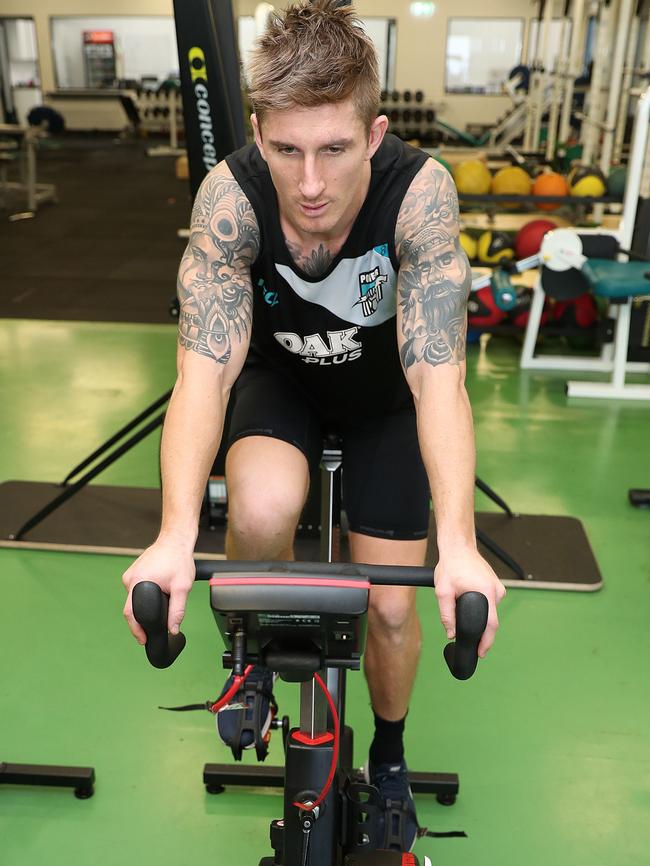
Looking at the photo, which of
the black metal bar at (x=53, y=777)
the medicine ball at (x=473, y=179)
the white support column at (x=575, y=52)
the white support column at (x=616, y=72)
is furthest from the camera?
the white support column at (x=575, y=52)

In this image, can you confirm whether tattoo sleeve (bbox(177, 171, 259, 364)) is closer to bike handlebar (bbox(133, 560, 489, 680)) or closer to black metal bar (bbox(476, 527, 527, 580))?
bike handlebar (bbox(133, 560, 489, 680))

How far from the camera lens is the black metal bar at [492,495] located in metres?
2.47

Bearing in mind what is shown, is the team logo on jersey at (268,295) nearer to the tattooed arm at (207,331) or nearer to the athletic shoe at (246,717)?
the tattooed arm at (207,331)

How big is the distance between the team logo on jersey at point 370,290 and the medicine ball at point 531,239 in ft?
10.8

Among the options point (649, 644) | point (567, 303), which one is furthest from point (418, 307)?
point (567, 303)

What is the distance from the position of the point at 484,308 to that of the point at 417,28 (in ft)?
37.3

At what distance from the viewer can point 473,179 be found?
4625mm

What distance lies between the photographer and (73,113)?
15.3 meters

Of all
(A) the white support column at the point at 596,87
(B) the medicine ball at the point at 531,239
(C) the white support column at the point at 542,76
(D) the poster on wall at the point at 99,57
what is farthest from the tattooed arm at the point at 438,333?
(D) the poster on wall at the point at 99,57

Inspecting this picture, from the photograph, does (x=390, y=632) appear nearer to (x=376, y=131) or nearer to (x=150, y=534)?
(x=376, y=131)

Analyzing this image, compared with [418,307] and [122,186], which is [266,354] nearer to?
[418,307]

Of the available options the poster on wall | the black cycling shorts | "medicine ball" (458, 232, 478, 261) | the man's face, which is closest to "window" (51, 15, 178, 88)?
the poster on wall

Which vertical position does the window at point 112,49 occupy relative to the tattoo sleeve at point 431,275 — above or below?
above

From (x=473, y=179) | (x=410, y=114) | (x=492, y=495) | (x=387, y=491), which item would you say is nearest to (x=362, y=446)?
(x=387, y=491)
